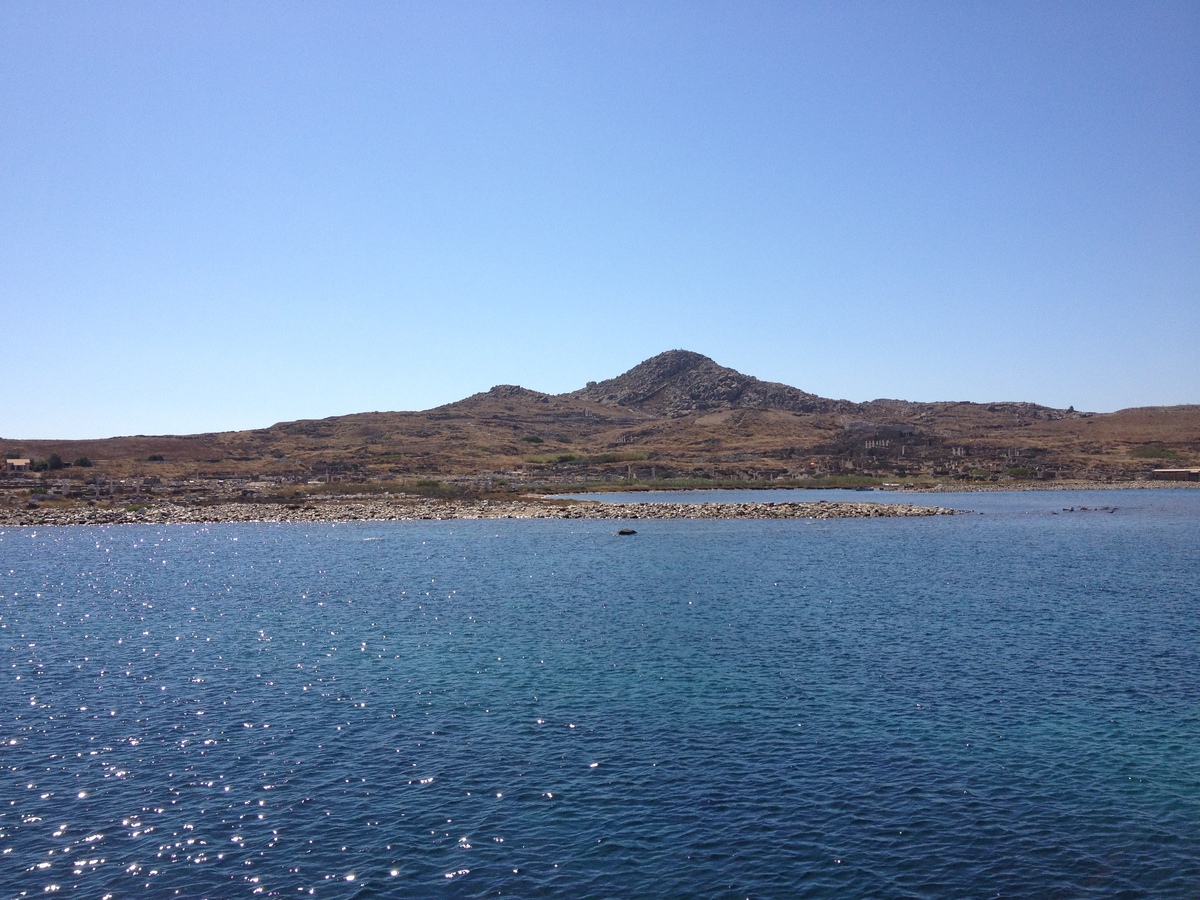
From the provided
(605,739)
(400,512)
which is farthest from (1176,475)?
(605,739)

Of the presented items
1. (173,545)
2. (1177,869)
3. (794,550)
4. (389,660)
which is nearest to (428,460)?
(173,545)

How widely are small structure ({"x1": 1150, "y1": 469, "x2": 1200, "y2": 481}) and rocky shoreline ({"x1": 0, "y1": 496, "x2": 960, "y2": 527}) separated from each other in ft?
289

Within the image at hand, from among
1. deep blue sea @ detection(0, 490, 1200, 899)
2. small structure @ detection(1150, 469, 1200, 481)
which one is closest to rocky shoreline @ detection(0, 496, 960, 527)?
deep blue sea @ detection(0, 490, 1200, 899)

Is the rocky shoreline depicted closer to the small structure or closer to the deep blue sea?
the deep blue sea

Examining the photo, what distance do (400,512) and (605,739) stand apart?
92.5m

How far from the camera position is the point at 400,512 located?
371 ft

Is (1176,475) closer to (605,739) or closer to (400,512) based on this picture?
(400,512)

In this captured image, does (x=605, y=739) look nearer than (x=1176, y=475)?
Yes

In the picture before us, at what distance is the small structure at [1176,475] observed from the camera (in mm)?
168250

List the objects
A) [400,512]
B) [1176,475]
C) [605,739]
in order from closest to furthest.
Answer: [605,739] → [400,512] → [1176,475]

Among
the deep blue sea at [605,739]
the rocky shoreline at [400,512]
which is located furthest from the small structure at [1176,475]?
the deep blue sea at [605,739]

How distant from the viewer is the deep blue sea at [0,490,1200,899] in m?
17.1

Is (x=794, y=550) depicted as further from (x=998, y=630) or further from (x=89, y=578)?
(x=89, y=578)

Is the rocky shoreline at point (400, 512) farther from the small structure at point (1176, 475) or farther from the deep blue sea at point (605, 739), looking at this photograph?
the small structure at point (1176, 475)
